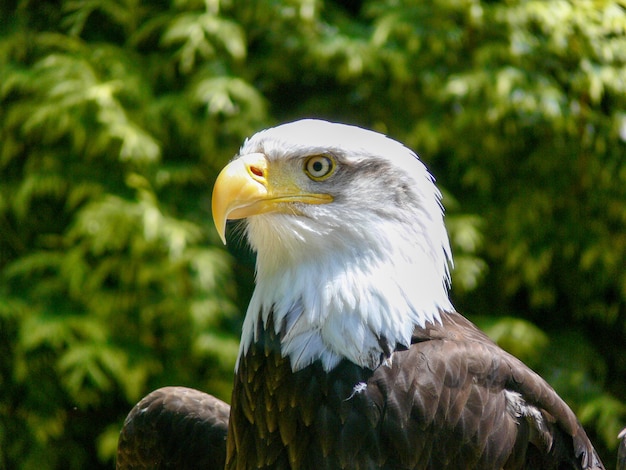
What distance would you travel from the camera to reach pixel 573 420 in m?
1.96

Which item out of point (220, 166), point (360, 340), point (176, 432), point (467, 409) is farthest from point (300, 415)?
point (220, 166)

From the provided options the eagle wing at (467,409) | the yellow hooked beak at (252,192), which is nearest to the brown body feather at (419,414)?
the eagle wing at (467,409)

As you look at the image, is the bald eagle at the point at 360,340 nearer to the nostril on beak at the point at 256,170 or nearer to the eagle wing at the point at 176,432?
the nostril on beak at the point at 256,170

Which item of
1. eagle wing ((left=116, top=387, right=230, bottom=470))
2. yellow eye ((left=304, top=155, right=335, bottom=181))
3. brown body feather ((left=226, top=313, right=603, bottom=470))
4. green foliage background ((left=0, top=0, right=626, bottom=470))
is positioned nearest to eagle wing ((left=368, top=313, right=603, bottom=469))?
brown body feather ((left=226, top=313, right=603, bottom=470))

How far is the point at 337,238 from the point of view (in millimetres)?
1970

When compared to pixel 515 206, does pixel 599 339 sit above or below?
below

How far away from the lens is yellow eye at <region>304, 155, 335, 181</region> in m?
2.03

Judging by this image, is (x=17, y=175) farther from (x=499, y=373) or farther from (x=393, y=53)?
(x=499, y=373)

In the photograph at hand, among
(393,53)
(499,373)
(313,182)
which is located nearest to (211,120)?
(393,53)

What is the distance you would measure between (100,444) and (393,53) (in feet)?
8.47

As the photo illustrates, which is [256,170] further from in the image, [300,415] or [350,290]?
[300,415]

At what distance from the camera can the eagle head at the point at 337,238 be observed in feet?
6.27

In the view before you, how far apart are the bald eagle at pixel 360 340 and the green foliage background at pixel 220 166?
207cm

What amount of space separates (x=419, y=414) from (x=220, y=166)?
115 inches
